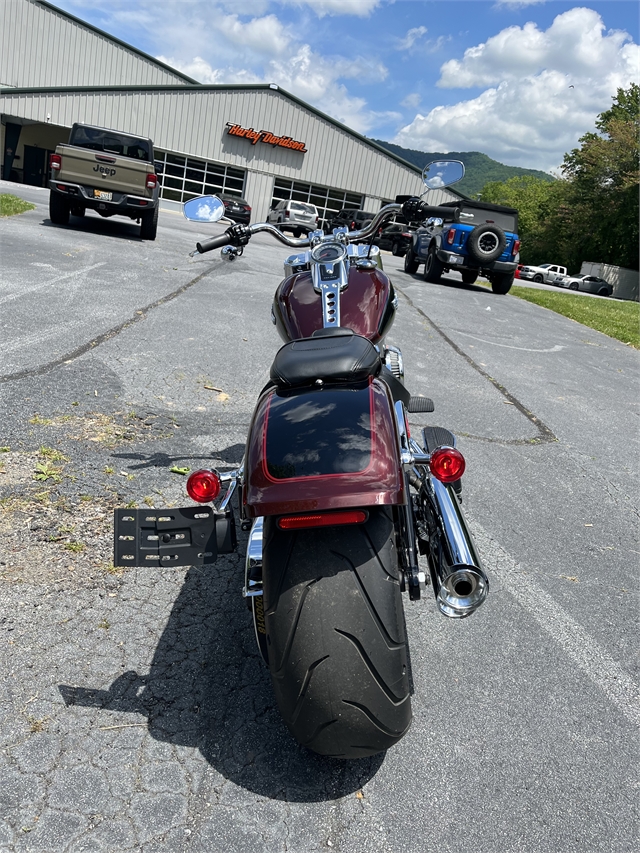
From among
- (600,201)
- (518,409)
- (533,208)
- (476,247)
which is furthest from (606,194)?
(533,208)

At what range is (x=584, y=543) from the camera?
393 centimetres

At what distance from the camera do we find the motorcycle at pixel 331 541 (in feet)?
6.29

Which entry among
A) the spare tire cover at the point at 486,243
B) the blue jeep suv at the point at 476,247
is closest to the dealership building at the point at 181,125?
the blue jeep suv at the point at 476,247

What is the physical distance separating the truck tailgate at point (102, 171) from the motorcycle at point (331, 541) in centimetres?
1222

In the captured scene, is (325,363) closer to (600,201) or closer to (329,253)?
(329,253)

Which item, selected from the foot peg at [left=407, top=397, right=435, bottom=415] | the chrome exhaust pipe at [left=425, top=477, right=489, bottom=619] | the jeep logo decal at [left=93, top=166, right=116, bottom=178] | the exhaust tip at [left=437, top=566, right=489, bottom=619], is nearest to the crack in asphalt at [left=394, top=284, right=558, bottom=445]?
the foot peg at [left=407, top=397, right=435, bottom=415]

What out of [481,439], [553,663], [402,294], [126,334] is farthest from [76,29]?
[553,663]

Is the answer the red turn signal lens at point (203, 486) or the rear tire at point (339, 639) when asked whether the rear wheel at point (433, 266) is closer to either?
the red turn signal lens at point (203, 486)

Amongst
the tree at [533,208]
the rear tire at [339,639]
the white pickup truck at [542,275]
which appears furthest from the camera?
the tree at [533,208]

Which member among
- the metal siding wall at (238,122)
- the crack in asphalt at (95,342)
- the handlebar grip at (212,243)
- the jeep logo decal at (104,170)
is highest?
the metal siding wall at (238,122)

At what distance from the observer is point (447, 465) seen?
2.26 meters

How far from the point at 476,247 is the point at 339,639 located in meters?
14.8

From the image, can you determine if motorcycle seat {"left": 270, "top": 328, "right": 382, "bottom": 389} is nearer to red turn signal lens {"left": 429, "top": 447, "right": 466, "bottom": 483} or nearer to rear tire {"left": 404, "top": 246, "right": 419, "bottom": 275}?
red turn signal lens {"left": 429, "top": 447, "right": 466, "bottom": 483}

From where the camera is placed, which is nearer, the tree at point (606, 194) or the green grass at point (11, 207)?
the green grass at point (11, 207)
